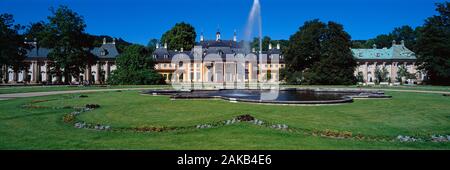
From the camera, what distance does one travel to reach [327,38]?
200 feet

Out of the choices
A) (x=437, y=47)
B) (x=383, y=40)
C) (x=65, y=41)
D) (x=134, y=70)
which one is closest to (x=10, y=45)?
(x=65, y=41)

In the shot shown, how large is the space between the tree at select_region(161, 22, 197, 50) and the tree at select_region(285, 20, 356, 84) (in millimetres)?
32156

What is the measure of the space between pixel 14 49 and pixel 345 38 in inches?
2167

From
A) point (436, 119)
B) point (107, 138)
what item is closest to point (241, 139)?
point (107, 138)

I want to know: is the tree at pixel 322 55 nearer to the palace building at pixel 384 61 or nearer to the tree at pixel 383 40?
the palace building at pixel 384 61

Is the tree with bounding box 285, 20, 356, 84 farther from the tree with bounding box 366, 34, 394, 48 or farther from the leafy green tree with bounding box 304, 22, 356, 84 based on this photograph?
the tree with bounding box 366, 34, 394, 48

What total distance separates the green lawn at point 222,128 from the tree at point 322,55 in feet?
125

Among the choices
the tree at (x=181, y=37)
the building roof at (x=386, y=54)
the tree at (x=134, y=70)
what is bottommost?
the tree at (x=134, y=70)

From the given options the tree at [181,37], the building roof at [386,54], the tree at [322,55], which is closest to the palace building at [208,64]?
the building roof at [386,54]

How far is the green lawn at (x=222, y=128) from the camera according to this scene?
35.5 feet

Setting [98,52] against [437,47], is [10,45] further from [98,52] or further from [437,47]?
[437,47]

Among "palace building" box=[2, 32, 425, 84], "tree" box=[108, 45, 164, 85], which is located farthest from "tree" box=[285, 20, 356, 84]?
"tree" box=[108, 45, 164, 85]

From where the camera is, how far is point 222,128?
13.5 meters
